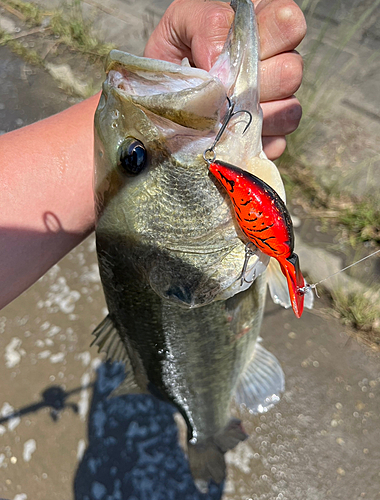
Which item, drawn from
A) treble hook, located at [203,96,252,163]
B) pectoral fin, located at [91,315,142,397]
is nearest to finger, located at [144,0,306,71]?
treble hook, located at [203,96,252,163]

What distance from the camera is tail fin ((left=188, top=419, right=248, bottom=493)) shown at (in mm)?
2141

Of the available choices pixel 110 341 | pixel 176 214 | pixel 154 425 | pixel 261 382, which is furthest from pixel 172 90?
pixel 154 425

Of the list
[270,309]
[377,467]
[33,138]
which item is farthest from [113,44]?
[377,467]

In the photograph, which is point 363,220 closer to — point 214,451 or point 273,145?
point 273,145

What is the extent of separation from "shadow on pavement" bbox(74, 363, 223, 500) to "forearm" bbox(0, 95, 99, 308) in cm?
135

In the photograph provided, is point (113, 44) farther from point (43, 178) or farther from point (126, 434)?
point (126, 434)

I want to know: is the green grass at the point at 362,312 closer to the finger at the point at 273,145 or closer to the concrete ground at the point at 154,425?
the concrete ground at the point at 154,425

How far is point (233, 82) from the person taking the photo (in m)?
1.06

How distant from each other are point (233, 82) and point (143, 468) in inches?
96.2

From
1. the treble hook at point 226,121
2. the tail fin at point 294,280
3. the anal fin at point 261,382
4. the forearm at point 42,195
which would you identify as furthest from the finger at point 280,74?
the anal fin at point 261,382

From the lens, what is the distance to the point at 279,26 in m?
1.20

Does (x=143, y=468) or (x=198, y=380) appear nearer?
(x=198, y=380)

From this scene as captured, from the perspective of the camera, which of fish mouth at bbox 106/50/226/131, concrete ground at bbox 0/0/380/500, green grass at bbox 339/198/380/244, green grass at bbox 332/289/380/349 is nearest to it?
fish mouth at bbox 106/50/226/131

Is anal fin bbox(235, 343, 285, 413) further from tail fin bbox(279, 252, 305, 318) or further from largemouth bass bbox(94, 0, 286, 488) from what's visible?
tail fin bbox(279, 252, 305, 318)
